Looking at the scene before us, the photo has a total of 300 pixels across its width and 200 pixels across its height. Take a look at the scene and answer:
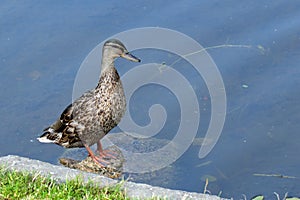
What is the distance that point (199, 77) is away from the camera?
258 inches

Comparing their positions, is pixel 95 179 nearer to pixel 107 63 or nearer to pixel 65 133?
pixel 65 133

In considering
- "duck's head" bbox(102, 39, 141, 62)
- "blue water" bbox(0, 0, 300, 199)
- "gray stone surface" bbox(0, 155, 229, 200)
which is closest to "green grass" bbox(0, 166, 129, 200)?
"gray stone surface" bbox(0, 155, 229, 200)

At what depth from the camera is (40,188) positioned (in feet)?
14.1

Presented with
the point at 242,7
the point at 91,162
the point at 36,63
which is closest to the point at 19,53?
the point at 36,63

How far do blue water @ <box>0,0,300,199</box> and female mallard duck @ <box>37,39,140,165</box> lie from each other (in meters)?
0.28

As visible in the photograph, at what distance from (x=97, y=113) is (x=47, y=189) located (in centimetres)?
134

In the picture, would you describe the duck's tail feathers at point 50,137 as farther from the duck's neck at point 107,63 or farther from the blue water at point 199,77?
the duck's neck at point 107,63

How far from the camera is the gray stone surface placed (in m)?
4.27

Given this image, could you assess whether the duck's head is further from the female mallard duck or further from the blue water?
the blue water

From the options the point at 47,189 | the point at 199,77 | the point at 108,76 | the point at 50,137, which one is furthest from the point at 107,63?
the point at 47,189

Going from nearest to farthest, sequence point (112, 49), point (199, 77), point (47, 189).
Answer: point (47, 189), point (112, 49), point (199, 77)

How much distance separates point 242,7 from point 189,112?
1834mm

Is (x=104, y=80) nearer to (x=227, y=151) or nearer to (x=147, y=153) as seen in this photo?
(x=147, y=153)

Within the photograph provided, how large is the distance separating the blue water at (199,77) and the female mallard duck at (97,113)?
28cm
